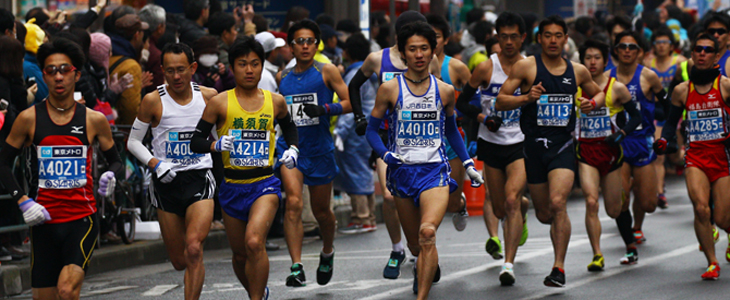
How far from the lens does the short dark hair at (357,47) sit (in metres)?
12.4

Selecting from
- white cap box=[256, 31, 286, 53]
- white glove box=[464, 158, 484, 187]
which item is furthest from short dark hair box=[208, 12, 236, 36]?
white glove box=[464, 158, 484, 187]

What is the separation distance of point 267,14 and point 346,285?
8762 millimetres

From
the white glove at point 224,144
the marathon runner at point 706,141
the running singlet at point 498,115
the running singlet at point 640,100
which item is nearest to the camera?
the white glove at point 224,144

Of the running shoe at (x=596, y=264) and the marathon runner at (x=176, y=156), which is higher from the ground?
the marathon runner at (x=176, y=156)

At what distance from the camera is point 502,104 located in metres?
8.97

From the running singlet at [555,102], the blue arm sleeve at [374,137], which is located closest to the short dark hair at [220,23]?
the running singlet at [555,102]

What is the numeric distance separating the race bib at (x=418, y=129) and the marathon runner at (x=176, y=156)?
4.46 feet

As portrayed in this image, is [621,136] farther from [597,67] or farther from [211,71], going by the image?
[211,71]

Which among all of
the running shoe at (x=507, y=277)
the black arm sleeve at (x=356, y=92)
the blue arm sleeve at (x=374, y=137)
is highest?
the black arm sleeve at (x=356, y=92)

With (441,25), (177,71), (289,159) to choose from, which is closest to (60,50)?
(177,71)

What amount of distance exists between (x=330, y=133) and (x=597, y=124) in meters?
2.39

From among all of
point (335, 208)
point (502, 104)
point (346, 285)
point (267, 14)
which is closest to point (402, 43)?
point (502, 104)

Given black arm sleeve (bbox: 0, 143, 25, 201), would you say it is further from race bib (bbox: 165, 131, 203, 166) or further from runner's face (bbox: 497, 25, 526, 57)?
runner's face (bbox: 497, 25, 526, 57)

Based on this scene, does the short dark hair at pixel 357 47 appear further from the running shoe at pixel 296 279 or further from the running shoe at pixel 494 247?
the running shoe at pixel 296 279
